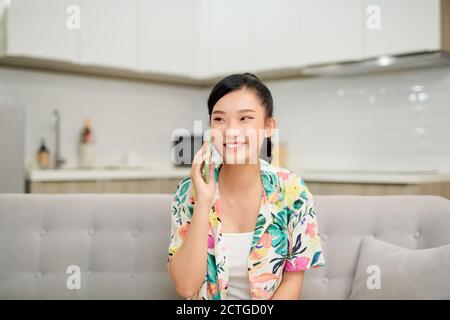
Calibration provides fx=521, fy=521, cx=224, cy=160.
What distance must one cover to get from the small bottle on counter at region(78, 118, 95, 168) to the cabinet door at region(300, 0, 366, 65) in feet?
5.87

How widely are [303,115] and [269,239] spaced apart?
3.10m

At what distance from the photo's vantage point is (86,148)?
420cm

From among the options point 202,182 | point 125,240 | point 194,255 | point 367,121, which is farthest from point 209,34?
point 194,255

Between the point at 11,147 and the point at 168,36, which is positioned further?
the point at 168,36

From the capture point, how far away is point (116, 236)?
170 centimetres

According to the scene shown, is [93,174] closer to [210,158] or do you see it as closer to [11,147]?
[11,147]

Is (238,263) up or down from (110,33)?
down

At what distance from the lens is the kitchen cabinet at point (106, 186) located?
3.39 m

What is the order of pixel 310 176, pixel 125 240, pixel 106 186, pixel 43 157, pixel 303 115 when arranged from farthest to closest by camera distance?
pixel 303 115 < pixel 43 157 < pixel 106 186 < pixel 310 176 < pixel 125 240

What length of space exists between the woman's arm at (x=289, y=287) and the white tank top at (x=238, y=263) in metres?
0.09

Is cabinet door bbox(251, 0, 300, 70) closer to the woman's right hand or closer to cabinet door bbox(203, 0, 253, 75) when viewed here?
cabinet door bbox(203, 0, 253, 75)
